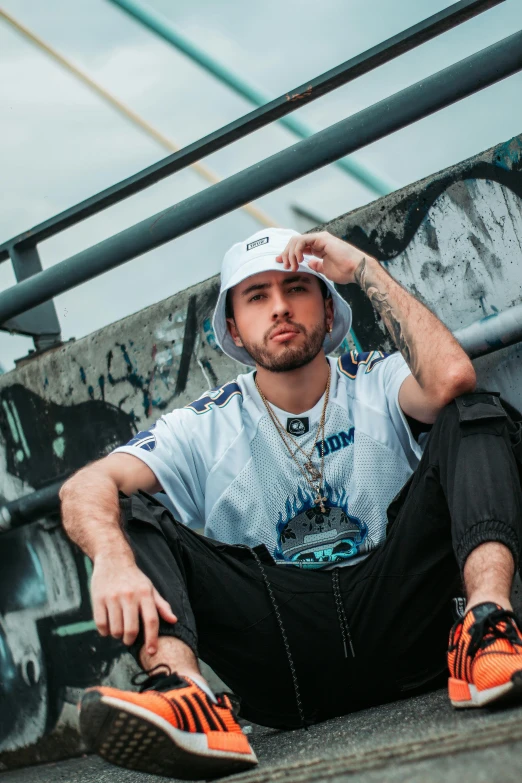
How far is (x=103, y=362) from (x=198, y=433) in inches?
41.8

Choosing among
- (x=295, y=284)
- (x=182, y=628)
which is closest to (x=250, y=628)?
(x=182, y=628)

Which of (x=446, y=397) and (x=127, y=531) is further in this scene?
(x=446, y=397)

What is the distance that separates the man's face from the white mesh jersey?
0.17 meters

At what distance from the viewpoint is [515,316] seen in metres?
2.70

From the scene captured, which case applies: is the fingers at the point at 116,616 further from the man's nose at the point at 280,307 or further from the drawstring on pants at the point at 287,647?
the man's nose at the point at 280,307

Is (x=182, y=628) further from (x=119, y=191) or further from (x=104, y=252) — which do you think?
(x=119, y=191)

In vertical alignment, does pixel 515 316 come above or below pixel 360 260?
below

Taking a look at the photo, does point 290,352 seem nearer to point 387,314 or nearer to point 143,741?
point 387,314

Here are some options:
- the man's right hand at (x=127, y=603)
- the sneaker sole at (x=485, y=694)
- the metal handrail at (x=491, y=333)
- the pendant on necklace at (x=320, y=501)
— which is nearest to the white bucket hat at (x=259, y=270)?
the metal handrail at (x=491, y=333)

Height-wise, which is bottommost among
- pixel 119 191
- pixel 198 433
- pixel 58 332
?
pixel 198 433

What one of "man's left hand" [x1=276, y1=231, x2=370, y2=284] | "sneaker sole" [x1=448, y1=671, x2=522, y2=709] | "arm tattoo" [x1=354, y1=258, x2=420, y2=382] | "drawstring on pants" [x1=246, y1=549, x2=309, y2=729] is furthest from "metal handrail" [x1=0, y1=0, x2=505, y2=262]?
"sneaker sole" [x1=448, y1=671, x2=522, y2=709]

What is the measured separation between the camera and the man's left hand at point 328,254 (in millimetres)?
2938

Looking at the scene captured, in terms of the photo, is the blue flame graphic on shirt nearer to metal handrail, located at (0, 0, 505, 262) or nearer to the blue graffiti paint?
the blue graffiti paint

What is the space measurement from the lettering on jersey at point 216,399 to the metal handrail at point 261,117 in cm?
121
